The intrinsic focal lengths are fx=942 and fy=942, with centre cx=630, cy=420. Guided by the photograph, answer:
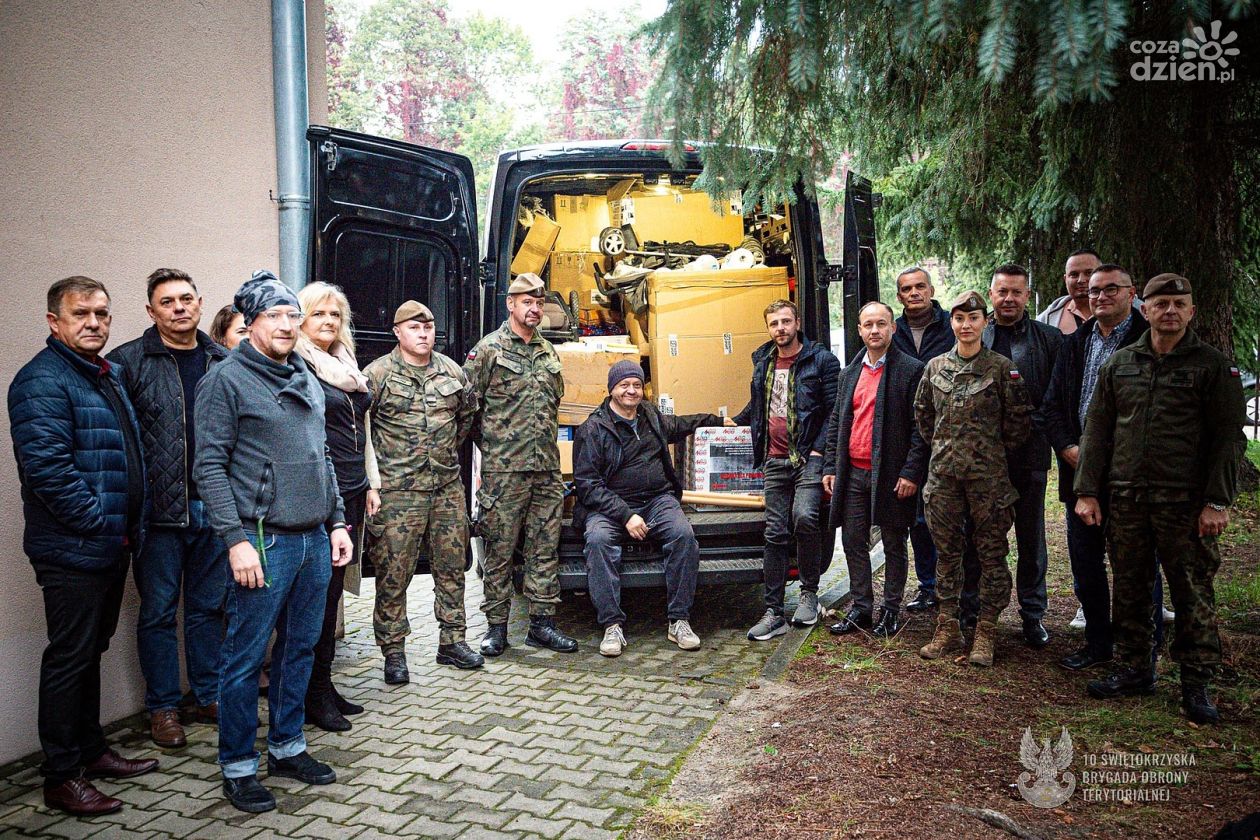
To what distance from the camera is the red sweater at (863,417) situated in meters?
4.87

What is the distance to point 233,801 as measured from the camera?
10.6 ft

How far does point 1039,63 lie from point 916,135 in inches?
98.9

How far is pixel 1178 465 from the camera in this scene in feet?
12.3

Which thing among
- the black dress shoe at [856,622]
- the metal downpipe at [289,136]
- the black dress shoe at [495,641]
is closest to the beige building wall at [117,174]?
the metal downpipe at [289,136]

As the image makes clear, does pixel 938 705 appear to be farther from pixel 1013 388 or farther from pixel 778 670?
pixel 1013 388

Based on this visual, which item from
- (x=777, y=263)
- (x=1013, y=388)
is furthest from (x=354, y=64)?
(x=1013, y=388)

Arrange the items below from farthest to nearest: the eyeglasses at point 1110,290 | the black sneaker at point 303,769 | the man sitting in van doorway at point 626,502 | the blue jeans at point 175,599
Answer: the man sitting in van doorway at point 626,502 < the eyeglasses at point 1110,290 < the blue jeans at point 175,599 < the black sneaker at point 303,769

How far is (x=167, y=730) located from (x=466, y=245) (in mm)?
2755

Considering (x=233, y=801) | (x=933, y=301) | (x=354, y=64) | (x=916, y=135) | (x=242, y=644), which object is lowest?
(x=233, y=801)

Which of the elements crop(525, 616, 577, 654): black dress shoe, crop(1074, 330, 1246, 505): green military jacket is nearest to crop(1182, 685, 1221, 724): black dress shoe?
crop(1074, 330, 1246, 505): green military jacket

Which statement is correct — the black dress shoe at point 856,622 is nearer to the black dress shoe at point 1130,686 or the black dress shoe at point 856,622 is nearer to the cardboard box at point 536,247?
the black dress shoe at point 1130,686

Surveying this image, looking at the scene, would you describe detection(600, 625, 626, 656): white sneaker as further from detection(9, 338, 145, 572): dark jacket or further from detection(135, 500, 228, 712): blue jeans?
detection(9, 338, 145, 572): dark jacket

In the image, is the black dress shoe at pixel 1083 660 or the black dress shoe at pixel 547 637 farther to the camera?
the black dress shoe at pixel 547 637

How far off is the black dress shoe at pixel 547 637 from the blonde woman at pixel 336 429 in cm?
113
